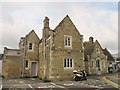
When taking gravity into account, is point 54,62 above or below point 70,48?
below

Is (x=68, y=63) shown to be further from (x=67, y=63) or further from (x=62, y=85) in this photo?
(x=62, y=85)

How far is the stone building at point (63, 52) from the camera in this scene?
2531 cm

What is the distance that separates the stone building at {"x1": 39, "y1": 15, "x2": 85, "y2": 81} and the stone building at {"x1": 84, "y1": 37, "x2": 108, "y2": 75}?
865cm

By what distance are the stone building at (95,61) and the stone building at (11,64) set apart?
13.3 metres

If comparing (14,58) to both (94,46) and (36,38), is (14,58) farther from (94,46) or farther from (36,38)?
(94,46)

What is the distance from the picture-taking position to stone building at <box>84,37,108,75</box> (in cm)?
3578

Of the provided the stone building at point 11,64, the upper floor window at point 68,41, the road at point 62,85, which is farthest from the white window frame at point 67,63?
the stone building at point 11,64

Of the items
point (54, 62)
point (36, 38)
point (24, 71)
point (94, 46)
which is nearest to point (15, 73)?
point (24, 71)

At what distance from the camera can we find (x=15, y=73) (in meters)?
31.8

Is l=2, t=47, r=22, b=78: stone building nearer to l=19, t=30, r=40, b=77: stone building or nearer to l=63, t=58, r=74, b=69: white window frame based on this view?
l=19, t=30, r=40, b=77: stone building

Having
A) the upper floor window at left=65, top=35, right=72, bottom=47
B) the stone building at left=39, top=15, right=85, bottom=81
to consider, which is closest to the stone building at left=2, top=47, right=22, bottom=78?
the stone building at left=39, top=15, right=85, bottom=81

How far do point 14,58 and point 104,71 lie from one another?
1878 cm

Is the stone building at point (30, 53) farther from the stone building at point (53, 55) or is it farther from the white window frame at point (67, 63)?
the white window frame at point (67, 63)

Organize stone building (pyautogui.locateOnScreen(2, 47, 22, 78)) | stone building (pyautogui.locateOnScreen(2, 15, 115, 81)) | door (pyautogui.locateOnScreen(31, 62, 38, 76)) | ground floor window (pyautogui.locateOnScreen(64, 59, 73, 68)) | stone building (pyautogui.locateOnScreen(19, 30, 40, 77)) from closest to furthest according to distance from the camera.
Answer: stone building (pyautogui.locateOnScreen(2, 15, 115, 81)) → ground floor window (pyautogui.locateOnScreen(64, 59, 73, 68)) → stone building (pyautogui.locateOnScreen(2, 47, 22, 78)) → stone building (pyautogui.locateOnScreen(19, 30, 40, 77)) → door (pyautogui.locateOnScreen(31, 62, 38, 76))
